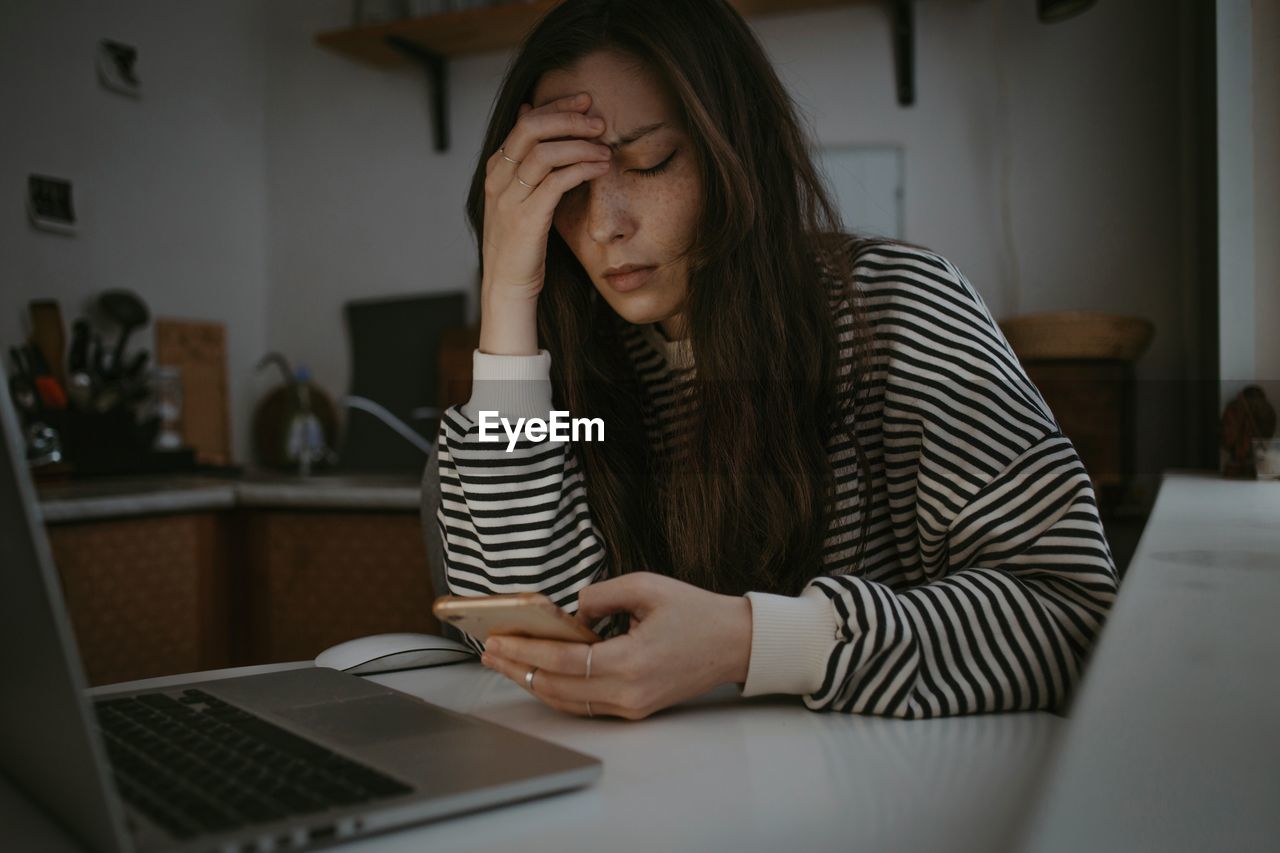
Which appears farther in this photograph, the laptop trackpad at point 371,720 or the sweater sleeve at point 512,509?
the sweater sleeve at point 512,509

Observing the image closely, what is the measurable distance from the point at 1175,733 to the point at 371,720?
1.14 feet

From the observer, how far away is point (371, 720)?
1.63ft

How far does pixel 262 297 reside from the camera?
111 inches

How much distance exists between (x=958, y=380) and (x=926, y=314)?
0.07 metres

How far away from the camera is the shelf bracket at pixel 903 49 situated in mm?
2209

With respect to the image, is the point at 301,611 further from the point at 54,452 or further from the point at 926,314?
the point at 926,314

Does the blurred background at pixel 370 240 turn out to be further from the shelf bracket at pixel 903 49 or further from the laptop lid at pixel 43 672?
the laptop lid at pixel 43 672

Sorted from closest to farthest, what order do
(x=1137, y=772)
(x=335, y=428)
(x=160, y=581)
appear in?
1. (x=1137, y=772)
2. (x=160, y=581)
3. (x=335, y=428)

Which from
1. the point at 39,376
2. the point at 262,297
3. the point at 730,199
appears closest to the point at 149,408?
the point at 39,376

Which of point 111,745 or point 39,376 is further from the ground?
point 39,376

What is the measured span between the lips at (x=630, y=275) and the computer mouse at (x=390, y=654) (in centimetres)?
34

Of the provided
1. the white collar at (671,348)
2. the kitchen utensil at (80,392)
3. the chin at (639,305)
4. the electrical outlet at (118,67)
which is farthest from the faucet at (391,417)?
the chin at (639,305)

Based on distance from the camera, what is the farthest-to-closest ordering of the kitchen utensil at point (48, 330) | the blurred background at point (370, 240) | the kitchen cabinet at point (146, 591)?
the kitchen utensil at point (48, 330), the blurred background at point (370, 240), the kitchen cabinet at point (146, 591)

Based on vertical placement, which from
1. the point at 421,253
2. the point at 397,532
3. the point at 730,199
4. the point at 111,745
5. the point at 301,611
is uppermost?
the point at 421,253
